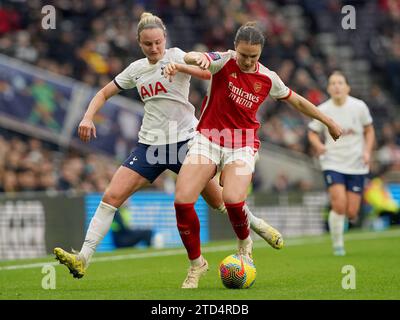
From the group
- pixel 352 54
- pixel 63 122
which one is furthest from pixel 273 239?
pixel 352 54

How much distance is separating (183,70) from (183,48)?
1488cm

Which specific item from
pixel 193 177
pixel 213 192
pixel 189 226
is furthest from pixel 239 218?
pixel 213 192

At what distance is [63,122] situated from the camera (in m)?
19.4

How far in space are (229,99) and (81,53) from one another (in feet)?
40.3

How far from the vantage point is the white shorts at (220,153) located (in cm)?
934

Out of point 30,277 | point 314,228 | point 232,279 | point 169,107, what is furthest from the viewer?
point 314,228

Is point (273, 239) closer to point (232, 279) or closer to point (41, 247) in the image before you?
point (232, 279)

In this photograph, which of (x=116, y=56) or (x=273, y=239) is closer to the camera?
(x=273, y=239)

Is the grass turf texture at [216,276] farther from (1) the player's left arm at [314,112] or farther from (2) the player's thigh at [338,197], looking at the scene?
(1) the player's left arm at [314,112]

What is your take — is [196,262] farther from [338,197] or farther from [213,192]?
[338,197]

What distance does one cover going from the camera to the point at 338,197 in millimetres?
14062

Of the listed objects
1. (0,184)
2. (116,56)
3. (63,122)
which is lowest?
(0,184)

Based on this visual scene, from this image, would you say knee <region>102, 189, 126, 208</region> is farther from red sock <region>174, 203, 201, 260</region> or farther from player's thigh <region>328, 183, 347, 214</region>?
player's thigh <region>328, 183, 347, 214</region>

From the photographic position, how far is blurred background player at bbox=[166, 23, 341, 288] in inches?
360
